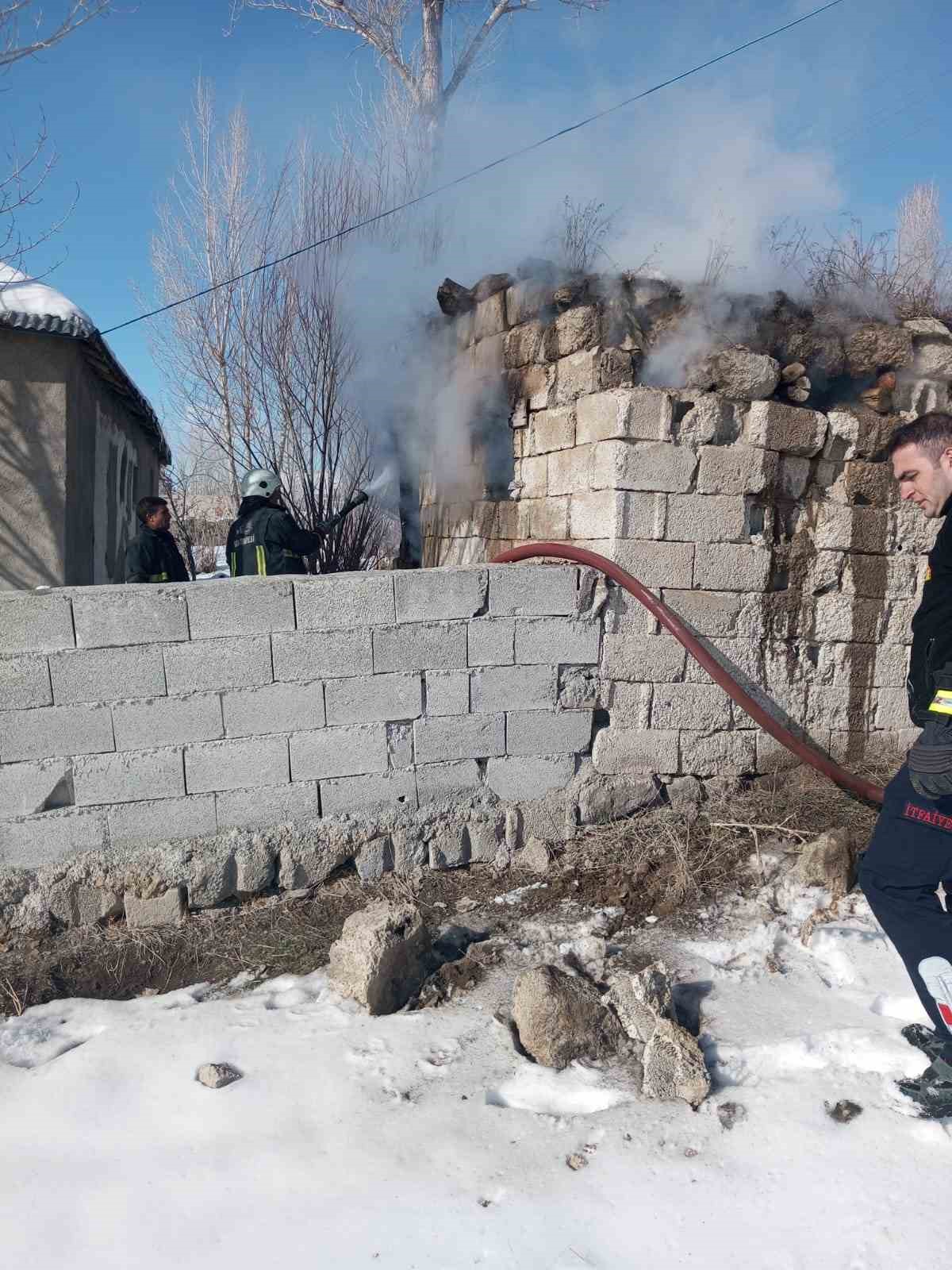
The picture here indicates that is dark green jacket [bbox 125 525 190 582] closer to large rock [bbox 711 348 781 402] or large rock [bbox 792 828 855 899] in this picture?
large rock [bbox 711 348 781 402]

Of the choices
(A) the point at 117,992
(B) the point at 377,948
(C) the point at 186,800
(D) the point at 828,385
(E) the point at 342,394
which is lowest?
(A) the point at 117,992

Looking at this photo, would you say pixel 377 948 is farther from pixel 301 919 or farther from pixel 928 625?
pixel 928 625

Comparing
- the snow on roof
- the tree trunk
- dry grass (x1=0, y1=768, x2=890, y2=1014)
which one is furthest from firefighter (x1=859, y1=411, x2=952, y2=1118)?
the tree trunk

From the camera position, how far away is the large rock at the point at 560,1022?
2.83 metres

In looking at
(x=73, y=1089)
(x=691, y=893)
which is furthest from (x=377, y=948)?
(x=691, y=893)

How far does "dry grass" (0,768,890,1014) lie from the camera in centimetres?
351

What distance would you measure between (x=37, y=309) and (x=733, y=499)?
5248 mm

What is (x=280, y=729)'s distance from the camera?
3.94m

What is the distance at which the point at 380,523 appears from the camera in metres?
9.62

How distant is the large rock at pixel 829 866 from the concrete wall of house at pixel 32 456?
5821 millimetres

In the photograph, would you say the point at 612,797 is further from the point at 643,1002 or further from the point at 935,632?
the point at 935,632

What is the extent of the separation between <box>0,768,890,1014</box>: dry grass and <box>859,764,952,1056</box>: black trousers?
1332 millimetres

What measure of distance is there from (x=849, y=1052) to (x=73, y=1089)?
2561 millimetres

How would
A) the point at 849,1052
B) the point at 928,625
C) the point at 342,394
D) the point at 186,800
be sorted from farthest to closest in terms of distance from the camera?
1. the point at 342,394
2. the point at 186,800
3. the point at 849,1052
4. the point at 928,625
